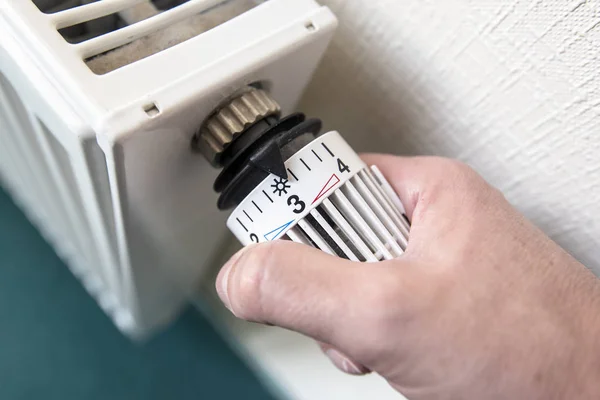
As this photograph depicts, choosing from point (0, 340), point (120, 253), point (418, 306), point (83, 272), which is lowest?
point (0, 340)

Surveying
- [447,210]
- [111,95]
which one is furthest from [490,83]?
[111,95]

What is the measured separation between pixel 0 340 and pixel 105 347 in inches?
5.0

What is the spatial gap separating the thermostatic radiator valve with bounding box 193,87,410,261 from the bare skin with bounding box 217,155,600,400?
0.02m

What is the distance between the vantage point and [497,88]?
0.30 meters

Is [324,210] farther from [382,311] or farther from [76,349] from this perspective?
[76,349]

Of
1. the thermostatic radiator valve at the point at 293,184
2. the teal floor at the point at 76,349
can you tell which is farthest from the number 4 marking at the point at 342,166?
the teal floor at the point at 76,349

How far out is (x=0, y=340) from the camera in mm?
704

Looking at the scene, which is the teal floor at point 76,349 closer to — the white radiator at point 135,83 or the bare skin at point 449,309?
the white radiator at point 135,83

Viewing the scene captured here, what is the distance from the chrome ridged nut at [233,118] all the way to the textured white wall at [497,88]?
3.9 inches

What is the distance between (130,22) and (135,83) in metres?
0.06

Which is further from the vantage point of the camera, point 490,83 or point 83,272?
point 83,272

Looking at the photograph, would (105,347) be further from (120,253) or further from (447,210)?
(447,210)

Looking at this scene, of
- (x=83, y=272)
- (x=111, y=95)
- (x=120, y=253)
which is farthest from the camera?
(x=83, y=272)

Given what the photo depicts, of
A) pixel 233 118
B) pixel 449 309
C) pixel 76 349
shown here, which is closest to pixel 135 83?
pixel 233 118
